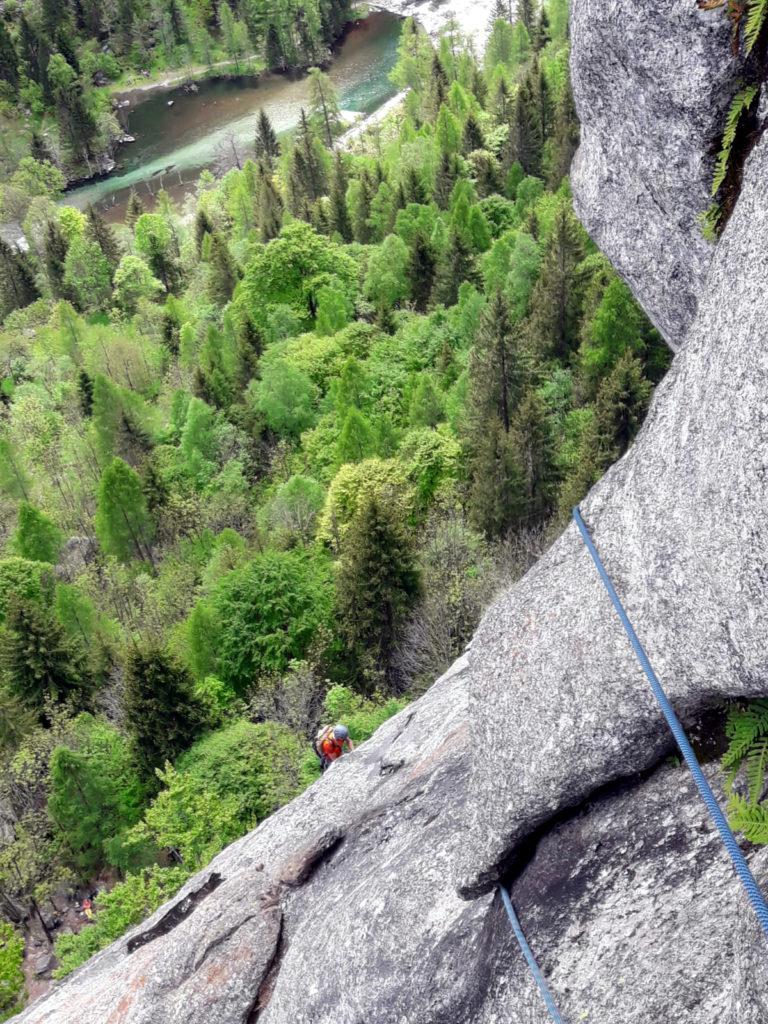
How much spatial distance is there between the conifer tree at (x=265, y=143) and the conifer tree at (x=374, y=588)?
266ft

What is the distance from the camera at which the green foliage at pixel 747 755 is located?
6.78 m

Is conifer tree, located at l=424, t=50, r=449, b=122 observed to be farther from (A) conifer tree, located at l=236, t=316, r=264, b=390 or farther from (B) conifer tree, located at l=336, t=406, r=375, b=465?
(B) conifer tree, located at l=336, t=406, r=375, b=465

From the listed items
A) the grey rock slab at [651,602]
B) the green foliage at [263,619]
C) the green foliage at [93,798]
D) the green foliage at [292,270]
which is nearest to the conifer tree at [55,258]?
the green foliage at [292,270]

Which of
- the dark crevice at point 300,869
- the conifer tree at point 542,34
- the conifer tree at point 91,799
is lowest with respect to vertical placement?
the conifer tree at point 91,799

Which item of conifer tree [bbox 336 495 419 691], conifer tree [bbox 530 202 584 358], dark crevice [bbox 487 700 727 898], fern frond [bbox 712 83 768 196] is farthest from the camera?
conifer tree [bbox 530 202 584 358]

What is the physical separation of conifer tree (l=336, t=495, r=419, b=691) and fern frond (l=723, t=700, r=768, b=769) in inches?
978

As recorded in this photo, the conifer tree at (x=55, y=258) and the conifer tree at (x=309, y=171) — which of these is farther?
the conifer tree at (x=55, y=258)

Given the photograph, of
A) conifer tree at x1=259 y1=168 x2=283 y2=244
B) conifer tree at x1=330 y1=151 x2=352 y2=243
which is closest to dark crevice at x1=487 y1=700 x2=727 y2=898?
conifer tree at x1=330 y1=151 x2=352 y2=243

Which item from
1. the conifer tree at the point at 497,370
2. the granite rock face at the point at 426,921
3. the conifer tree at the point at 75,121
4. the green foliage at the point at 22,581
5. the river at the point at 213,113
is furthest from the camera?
the conifer tree at the point at 75,121

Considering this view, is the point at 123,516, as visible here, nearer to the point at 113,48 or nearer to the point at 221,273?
the point at 221,273

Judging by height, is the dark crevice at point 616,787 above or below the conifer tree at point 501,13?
below

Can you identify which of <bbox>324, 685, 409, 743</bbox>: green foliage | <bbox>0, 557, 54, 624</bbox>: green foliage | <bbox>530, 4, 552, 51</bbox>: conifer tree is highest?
<bbox>530, 4, 552, 51</bbox>: conifer tree

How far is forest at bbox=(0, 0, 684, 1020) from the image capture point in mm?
31000

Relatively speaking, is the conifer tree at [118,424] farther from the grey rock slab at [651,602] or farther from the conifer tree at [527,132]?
the grey rock slab at [651,602]
